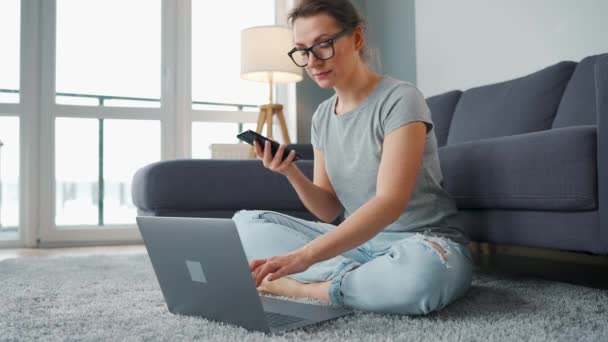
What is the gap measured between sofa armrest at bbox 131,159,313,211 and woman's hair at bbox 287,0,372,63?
1.01 m

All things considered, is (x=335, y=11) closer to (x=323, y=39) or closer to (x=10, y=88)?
(x=323, y=39)

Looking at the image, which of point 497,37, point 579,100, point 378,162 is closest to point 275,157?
point 378,162

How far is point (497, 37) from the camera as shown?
285 cm

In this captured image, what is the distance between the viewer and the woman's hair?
1271 millimetres

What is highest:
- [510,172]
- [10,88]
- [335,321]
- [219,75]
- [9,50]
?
[9,50]

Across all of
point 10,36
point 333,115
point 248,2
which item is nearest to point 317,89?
point 248,2

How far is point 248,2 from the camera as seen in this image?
410 cm

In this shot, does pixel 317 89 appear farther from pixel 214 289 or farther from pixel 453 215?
pixel 214 289

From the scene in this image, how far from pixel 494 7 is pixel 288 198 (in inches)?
57.7

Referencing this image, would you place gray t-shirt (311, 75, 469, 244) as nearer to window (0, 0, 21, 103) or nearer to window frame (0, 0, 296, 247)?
window frame (0, 0, 296, 247)

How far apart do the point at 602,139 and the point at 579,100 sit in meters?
0.70

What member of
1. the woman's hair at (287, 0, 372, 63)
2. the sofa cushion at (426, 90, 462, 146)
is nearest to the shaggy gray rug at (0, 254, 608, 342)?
Answer: the woman's hair at (287, 0, 372, 63)

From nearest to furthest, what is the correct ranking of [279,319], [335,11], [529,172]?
[279,319] < [335,11] < [529,172]

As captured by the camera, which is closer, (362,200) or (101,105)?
(362,200)
